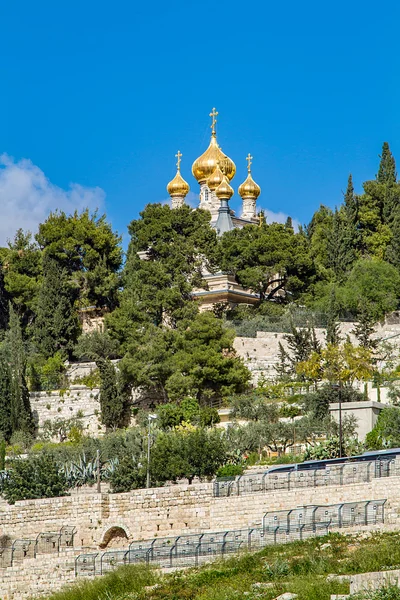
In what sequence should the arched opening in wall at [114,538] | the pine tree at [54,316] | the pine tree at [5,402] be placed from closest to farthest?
1. the arched opening in wall at [114,538]
2. the pine tree at [5,402]
3. the pine tree at [54,316]

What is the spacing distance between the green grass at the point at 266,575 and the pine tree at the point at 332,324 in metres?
22.2

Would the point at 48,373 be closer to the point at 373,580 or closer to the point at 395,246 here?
the point at 395,246

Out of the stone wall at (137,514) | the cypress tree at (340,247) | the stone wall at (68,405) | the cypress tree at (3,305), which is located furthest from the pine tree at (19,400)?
the cypress tree at (340,247)

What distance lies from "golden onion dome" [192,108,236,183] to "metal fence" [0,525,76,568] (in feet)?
142

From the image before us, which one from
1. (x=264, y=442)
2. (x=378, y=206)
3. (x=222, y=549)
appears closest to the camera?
(x=222, y=549)

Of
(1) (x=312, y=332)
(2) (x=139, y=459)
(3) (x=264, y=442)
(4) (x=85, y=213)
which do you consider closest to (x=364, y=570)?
(2) (x=139, y=459)

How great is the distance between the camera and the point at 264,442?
47.5m

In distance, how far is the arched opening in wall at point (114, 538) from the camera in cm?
4031

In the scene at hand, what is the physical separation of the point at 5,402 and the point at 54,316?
24.5 ft

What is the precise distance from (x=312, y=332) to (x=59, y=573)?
23486mm

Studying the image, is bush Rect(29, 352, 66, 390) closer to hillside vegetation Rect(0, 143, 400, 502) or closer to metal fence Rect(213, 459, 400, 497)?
hillside vegetation Rect(0, 143, 400, 502)

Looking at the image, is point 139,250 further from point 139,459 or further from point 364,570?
point 364,570

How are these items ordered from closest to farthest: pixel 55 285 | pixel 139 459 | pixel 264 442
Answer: pixel 139 459, pixel 264 442, pixel 55 285

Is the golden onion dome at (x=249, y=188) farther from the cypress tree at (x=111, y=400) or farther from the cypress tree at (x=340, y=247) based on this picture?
the cypress tree at (x=111, y=400)
